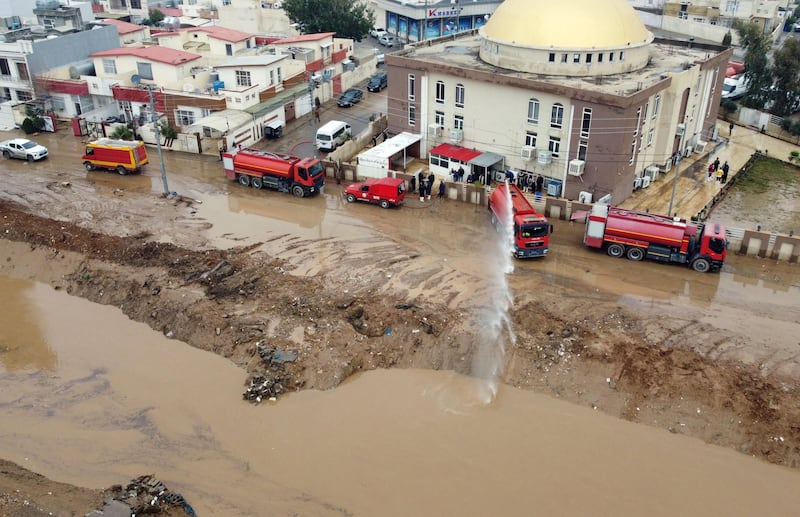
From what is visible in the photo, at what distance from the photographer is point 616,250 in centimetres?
2930

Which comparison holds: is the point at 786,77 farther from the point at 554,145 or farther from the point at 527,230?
the point at 527,230

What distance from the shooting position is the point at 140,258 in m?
29.0

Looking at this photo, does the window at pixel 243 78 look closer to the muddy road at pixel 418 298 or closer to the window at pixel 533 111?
the muddy road at pixel 418 298

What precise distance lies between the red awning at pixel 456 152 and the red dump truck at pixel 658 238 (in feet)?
32.0

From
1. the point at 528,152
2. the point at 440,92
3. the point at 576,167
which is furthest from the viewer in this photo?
the point at 440,92

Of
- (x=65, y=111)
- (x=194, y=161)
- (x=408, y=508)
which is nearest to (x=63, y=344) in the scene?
(x=408, y=508)

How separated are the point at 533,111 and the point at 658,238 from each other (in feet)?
35.8

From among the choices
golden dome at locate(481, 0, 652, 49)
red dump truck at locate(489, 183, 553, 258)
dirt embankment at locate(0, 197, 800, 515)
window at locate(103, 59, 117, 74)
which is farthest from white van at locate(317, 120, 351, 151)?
window at locate(103, 59, 117, 74)

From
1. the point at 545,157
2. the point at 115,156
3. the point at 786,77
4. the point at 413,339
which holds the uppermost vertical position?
the point at 786,77

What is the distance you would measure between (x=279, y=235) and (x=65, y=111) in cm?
2695

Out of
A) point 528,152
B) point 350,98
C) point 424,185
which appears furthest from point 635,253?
point 350,98

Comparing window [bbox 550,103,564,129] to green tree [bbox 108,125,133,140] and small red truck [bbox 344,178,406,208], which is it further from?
green tree [bbox 108,125,133,140]

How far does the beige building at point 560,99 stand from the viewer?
33844mm

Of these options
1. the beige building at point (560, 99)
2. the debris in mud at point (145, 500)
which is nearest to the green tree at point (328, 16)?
the beige building at point (560, 99)
